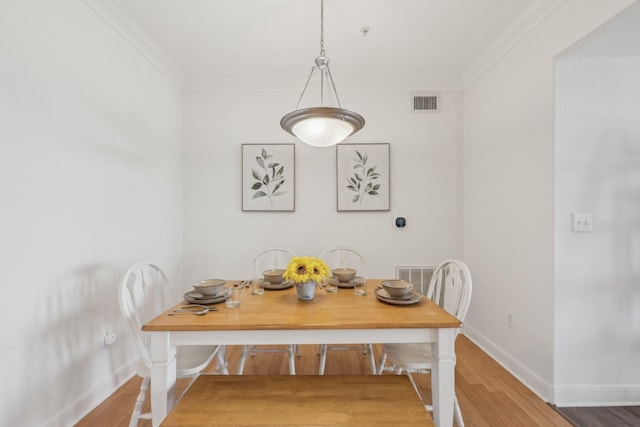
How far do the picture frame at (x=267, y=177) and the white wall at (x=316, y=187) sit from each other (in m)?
0.07

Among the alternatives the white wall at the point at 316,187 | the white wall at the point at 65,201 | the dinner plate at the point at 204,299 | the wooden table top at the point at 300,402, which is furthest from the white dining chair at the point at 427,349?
the white wall at the point at 65,201

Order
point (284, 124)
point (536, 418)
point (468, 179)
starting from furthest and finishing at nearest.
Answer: point (468, 179)
point (536, 418)
point (284, 124)

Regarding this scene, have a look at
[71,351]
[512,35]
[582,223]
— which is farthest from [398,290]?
[512,35]

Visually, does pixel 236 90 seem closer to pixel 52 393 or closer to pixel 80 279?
pixel 80 279

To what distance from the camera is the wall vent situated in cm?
309

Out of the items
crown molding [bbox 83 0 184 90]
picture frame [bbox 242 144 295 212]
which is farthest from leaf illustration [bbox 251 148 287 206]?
crown molding [bbox 83 0 184 90]

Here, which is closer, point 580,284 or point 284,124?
point 284,124

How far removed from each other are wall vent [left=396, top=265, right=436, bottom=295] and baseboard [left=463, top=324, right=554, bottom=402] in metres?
0.60

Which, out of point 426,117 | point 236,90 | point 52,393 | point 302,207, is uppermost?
point 236,90

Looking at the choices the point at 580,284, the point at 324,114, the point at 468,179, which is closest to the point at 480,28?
the point at 468,179

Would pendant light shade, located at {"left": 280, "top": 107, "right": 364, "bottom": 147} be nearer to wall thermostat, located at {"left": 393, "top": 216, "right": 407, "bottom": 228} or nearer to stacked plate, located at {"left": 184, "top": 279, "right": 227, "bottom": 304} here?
stacked plate, located at {"left": 184, "top": 279, "right": 227, "bottom": 304}

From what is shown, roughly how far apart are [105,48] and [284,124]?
59.5 inches

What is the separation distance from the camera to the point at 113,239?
6.75 ft

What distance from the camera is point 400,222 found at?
308 centimetres
